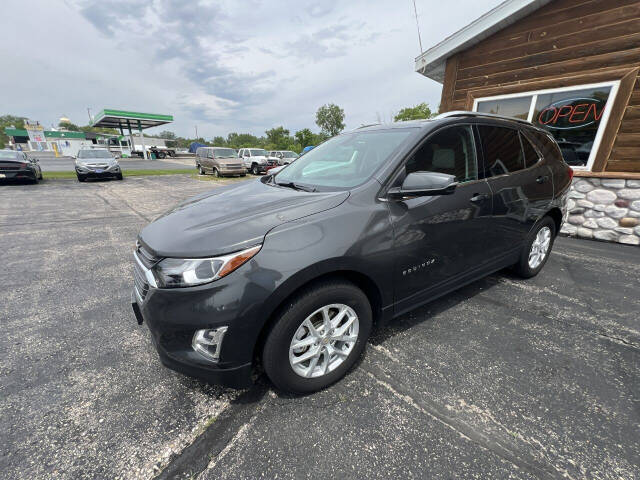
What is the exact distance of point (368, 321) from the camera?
1.93m

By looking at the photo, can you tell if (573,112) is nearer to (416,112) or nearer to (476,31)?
(476,31)

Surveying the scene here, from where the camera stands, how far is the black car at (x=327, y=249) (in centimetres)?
148

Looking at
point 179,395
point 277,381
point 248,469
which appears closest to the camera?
point 248,469

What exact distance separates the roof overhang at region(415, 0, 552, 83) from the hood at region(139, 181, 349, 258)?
641 cm

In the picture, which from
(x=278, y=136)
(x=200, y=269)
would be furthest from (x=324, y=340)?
(x=278, y=136)

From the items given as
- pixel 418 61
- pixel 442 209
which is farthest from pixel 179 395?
pixel 418 61

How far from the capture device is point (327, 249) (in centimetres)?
161

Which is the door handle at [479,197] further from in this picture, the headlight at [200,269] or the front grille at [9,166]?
the front grille at [9,166]

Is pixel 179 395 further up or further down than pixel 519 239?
further down

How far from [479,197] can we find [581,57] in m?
5.12

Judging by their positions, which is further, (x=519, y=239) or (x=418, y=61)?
(x=418, y=61)

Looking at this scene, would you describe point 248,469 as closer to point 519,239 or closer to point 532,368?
point 532,368

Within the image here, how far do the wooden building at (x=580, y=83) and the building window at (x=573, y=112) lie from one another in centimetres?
1

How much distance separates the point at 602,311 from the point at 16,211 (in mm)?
11404
